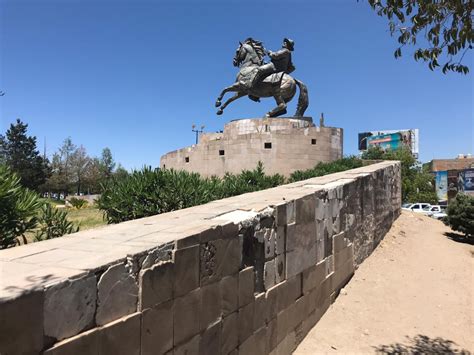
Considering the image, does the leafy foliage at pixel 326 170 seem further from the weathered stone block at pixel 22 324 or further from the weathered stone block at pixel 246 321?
the weathered stone block at pixel 22 324

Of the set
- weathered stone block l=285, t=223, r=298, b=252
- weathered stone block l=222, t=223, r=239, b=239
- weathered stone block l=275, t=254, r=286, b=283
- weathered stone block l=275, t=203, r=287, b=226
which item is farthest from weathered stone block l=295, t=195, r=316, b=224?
weathered stone block l=222, t=223, r=239, b=239

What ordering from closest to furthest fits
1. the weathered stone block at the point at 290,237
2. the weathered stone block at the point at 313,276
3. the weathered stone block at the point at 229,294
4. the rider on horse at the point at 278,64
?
the weathered stone block at the point at 229,294
the weathered stone block at the point at 290,237
the weathered stone block at the point at 313,276
the rider on horse at the point at 278,64

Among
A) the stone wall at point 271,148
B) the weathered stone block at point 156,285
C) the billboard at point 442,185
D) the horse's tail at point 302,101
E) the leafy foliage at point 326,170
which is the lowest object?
the billboard at point 442,185

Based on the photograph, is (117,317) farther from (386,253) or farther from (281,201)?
(386,253)

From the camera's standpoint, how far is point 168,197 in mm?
6203

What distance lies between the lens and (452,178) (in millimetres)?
48438

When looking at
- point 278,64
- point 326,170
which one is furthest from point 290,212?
point 278,64

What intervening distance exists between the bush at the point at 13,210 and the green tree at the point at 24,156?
3830cm

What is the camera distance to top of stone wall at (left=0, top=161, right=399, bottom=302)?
187 centimetres

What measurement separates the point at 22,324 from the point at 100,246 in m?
0.84

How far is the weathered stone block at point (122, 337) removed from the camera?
2.06 meters

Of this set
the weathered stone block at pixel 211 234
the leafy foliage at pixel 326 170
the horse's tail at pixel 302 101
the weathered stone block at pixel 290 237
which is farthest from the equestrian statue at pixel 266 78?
the weathered stone block at pixel 211 234

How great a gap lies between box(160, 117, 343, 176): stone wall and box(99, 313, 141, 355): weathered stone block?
13.3 metres

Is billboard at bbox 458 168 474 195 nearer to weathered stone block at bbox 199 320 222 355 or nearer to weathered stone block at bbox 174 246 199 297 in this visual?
weathered stone block at bbox 199 320 222 355
